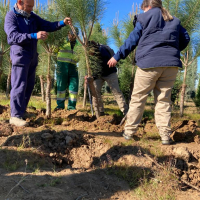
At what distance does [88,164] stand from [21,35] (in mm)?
1945

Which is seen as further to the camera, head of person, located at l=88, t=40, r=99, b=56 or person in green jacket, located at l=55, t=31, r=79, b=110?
person in green jacket, located at l=55, t=31, r=79, b=110

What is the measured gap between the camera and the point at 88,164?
2408 mm

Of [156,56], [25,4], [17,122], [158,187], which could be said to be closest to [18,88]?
[17,122]

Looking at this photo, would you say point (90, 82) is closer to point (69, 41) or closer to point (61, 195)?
point (69, 41)

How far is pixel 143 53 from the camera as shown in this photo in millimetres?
2656

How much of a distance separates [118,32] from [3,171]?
15.6ft

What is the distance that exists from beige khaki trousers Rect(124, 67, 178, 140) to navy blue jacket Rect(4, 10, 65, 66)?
61.6 inches

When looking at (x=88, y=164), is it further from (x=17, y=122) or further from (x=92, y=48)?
(x=92, y=48)

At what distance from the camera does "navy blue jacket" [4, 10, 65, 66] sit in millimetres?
2935

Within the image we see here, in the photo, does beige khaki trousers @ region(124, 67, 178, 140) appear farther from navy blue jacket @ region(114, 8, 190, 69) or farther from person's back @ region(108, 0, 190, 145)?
navy blue jacket @ region(114, 8, 190, 69)

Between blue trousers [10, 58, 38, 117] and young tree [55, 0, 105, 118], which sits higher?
young tree [55, 0, 105, 118]

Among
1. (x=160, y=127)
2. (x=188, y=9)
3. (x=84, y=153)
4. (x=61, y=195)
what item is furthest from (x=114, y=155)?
(x=188, y=9)

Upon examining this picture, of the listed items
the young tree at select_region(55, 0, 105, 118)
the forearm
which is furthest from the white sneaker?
the forearm

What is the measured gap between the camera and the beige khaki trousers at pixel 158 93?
2669 mm
